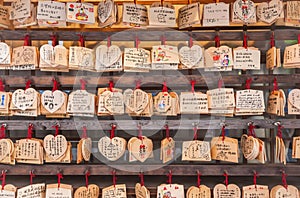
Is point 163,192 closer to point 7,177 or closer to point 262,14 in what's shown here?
point 7,177

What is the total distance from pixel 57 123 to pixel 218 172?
0.96 metres

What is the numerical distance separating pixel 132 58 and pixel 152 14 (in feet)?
0.94

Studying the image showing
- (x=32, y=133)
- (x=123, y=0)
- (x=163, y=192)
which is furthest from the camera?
(x=123, y=0)

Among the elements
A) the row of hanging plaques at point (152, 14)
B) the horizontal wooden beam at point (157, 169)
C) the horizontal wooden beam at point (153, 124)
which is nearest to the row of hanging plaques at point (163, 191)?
the horizontal wooden beam at point (157, 169)

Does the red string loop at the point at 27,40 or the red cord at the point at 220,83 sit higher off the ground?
the red string loop at the point at 27,40

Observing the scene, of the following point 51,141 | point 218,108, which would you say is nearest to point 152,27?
point 218,108

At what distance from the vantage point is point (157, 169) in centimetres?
193

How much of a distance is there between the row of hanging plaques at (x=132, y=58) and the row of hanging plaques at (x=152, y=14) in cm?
15

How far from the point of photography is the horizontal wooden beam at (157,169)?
1911 mm

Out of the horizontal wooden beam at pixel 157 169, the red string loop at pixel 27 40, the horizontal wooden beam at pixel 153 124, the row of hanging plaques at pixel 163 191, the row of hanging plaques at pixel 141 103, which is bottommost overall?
the row of hanging plaques at pixel 163 191

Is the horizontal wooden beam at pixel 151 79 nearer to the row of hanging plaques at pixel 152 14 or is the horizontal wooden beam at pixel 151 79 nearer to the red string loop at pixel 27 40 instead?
the red string loop at pixel 27 40

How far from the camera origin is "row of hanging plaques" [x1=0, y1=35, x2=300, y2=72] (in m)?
1.88

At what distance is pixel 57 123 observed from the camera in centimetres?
191

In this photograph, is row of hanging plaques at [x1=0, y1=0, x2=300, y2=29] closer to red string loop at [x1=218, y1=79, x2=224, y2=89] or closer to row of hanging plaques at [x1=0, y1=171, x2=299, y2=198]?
red string loop at [x1=218, y1=79, x2=224, y2=89]
